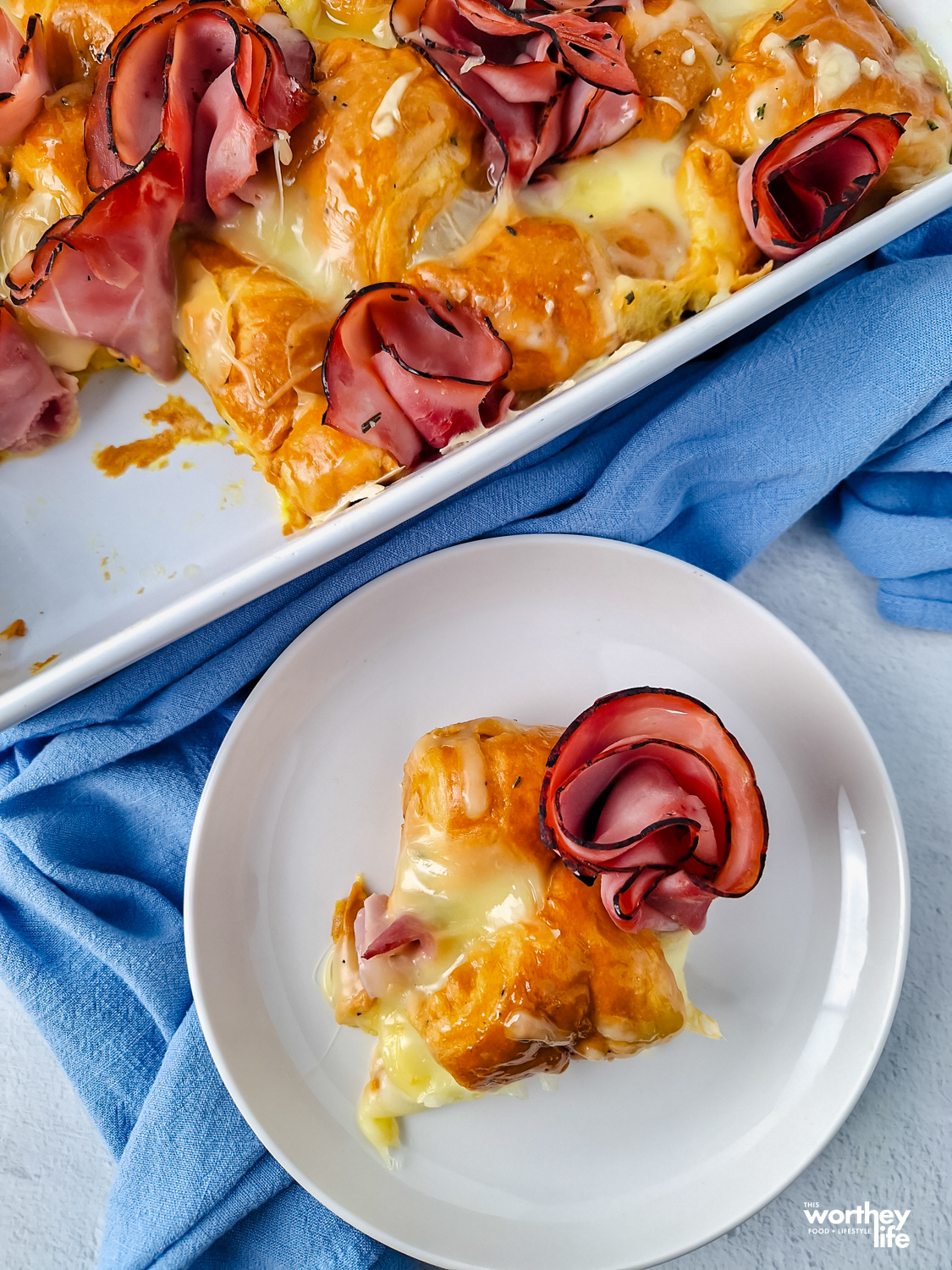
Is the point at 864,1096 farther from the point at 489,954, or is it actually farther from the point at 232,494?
the point at 232,494

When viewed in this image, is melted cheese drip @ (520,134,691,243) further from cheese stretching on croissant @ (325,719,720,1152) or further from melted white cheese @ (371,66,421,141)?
cheese stretching on croissant @ (325,719,720,1152)

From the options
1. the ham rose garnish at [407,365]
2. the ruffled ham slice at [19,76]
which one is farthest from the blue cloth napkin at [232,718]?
the ruffled ham slice at [19,76]

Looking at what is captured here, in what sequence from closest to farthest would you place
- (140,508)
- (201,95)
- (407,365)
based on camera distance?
(407,365), (201,95), (140,508)

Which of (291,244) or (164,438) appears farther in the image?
(164,438)

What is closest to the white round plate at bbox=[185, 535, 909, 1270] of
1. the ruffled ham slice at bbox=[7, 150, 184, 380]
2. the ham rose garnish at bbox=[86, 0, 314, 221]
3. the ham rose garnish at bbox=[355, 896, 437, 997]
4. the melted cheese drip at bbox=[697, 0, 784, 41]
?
the ham rose garnish at bbox=[355, 896, 437, 997]

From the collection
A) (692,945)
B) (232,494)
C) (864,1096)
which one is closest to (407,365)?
(232,494)

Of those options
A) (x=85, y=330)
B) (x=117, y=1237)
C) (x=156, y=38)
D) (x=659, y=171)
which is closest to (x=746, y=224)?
(x=659, y=171)

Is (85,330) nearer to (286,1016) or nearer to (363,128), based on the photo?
(363,128)

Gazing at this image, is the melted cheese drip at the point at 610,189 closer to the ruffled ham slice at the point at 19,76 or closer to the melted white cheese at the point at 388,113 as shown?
the melted white cheese at the point at 388,113
